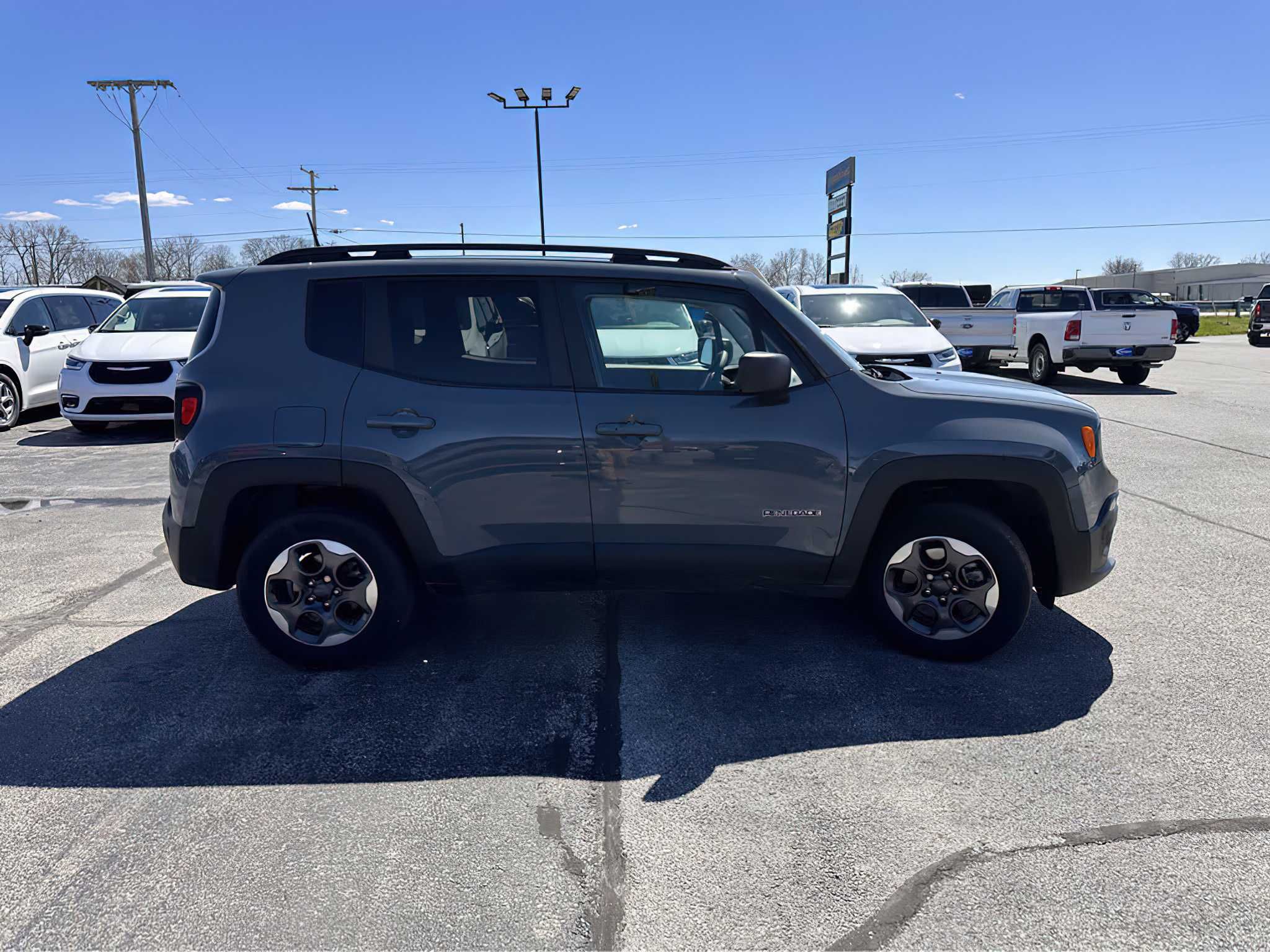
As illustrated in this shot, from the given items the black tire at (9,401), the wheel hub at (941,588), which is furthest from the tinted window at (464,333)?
the black tire at (9,401)

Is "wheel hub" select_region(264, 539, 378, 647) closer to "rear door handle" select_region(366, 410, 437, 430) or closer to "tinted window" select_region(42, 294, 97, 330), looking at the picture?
"rear door handle" select_region(366, 410, 437, 430)

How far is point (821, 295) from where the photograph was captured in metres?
13.2

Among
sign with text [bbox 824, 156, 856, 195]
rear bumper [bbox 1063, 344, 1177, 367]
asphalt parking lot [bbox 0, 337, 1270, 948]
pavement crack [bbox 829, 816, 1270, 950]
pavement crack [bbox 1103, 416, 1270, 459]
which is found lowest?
pavement crack [bbox 829, 816, 1270, 950]

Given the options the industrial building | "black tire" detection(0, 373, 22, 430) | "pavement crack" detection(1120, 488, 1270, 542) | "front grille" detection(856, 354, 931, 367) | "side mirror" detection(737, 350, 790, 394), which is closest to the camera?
"side mirror" detection(737, 350, 790, 394)

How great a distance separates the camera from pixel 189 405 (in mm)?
3994

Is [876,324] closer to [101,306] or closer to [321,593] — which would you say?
[321,593]

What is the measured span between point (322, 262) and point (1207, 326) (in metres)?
48.2

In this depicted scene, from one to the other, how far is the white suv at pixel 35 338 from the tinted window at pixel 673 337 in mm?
11489

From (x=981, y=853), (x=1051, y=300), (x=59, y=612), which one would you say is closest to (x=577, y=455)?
(x=981, y=853)

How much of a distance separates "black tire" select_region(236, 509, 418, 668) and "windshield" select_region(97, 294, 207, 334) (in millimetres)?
9559

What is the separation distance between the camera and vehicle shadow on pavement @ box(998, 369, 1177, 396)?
15.6 meters

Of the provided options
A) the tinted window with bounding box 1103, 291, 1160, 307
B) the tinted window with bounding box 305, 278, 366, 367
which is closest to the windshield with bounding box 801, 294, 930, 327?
the tinted window with bounding box 1103, 291, 1160, 307

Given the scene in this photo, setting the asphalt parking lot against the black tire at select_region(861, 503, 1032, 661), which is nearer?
the asphalt parking lot

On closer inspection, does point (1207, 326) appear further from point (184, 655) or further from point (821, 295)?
point (184, 655)
